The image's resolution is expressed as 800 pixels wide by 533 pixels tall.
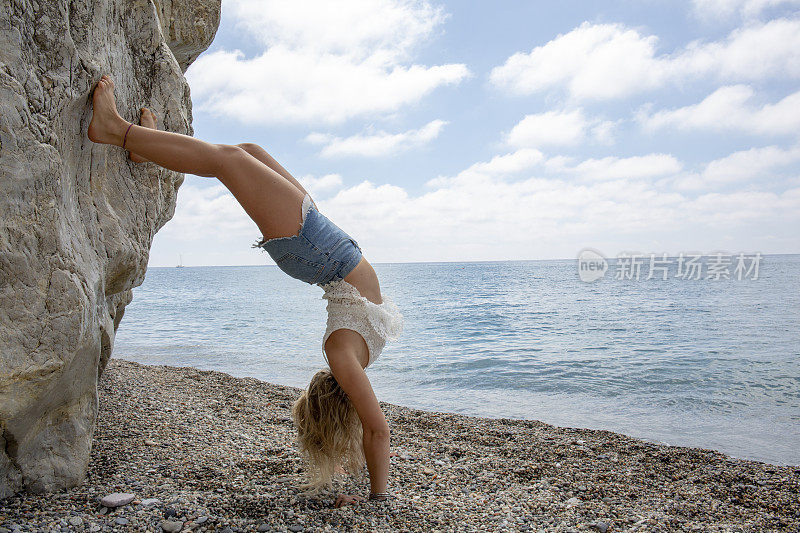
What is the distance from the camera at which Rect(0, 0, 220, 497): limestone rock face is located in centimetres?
256

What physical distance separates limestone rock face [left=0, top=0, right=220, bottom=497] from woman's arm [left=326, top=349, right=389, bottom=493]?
1.52 metres

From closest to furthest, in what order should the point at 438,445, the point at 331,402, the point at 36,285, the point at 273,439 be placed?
the point at 36,285
the point at 331,402
the point at 273,439
the point at 438,445

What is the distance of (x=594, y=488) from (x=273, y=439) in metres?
2.88

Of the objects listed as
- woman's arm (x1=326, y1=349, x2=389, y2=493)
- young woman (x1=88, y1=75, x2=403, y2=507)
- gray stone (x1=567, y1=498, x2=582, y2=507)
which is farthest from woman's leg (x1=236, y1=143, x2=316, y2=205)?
gray stone (x1=567, y1=498, x2=582, y2=507)

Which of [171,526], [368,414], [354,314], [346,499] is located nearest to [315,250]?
[354,314]

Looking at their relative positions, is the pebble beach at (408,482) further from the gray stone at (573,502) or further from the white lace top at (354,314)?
the white lace top at (354,314)

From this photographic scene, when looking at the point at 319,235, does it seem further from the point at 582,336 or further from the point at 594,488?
the point at 582,336

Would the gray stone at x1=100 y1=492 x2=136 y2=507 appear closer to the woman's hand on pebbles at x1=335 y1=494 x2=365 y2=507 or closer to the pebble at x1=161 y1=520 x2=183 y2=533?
the pebble at x1=161 y1=520 x2=183 y2=533

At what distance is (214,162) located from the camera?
10.7 feet

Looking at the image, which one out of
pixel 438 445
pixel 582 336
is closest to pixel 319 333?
pixel 582 336

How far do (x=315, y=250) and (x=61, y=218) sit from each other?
1.46 m

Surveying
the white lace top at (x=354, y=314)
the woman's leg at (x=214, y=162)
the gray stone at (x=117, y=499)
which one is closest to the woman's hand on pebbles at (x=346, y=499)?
the white lace top at (x=354, y=314)

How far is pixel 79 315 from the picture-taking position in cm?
284

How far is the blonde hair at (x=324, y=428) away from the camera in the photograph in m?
3.71
